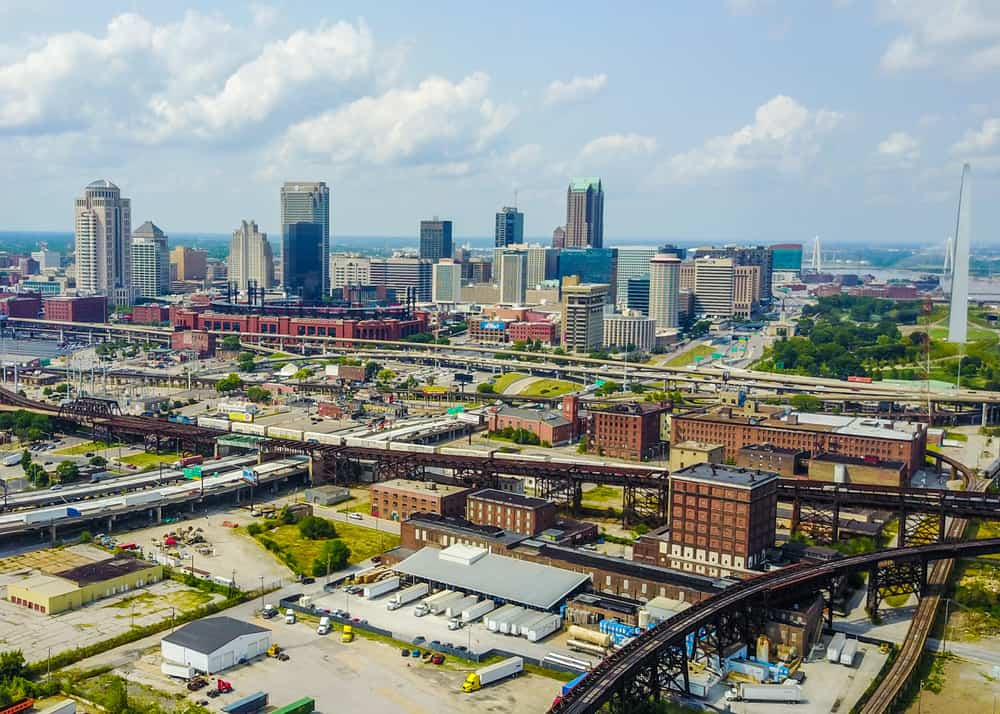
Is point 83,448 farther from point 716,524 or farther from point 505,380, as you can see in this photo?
point 716,524

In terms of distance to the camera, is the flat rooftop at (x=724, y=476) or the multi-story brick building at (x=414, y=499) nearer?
the flat rooftop at (x=724, y=476)

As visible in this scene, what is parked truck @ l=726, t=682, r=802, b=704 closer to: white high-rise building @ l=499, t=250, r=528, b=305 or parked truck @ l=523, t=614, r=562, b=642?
parked truck @ l=523, t=614, r=562, b=642

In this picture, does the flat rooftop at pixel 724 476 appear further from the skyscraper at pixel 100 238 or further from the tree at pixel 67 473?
the skyscraper at pixel 100 238

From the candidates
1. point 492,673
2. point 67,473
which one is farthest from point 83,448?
point 492,673

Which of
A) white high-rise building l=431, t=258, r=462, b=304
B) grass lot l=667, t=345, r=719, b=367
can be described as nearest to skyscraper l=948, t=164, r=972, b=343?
grass lot l=667, t=345, r=719, b=367

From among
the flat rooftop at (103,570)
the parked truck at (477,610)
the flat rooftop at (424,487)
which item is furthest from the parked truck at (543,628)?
the flat rooftop at (103,570)
